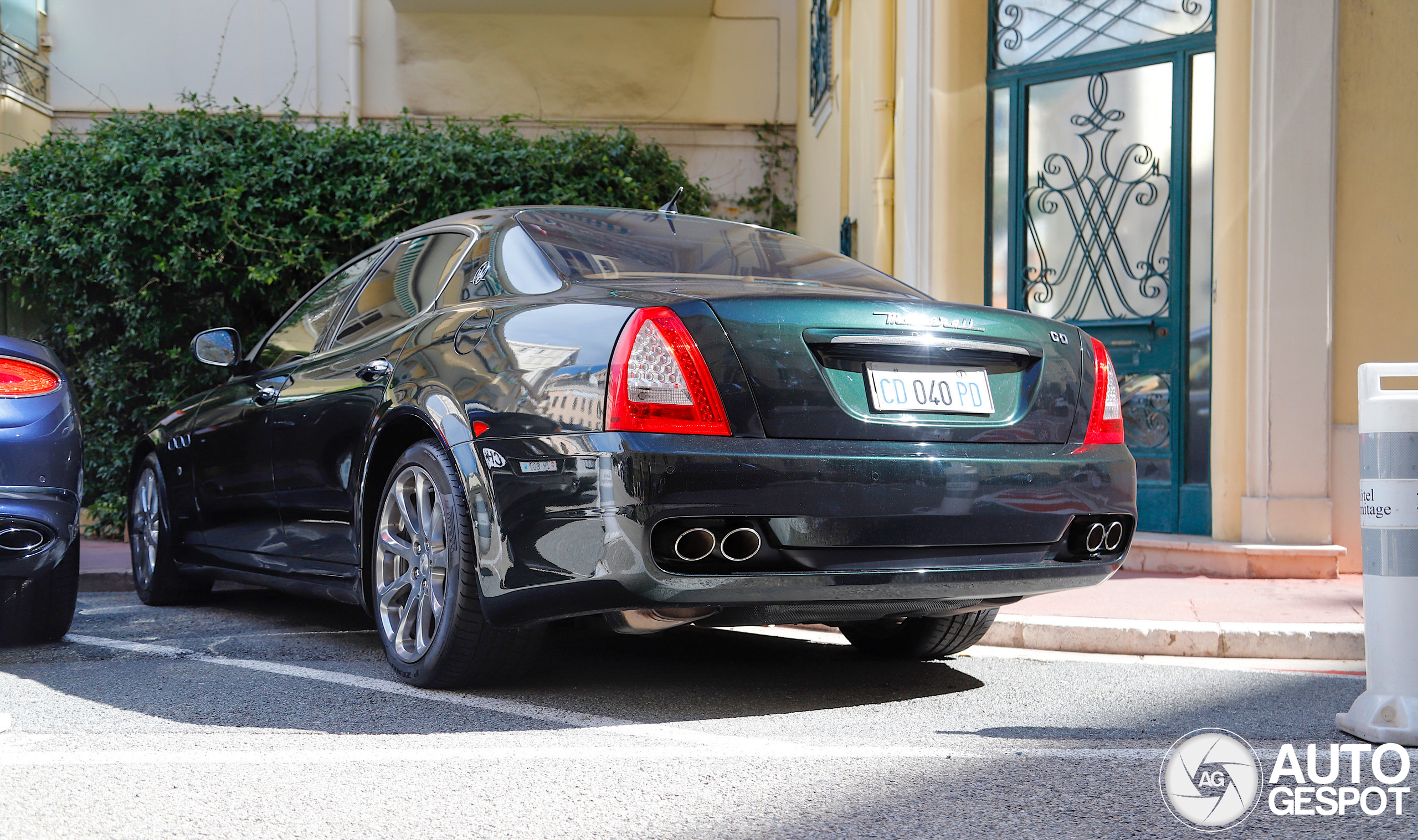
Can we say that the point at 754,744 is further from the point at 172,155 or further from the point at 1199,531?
the point at 172,155

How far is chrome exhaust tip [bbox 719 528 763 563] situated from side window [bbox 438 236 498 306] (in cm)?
117

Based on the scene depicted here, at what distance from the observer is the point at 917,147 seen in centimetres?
847

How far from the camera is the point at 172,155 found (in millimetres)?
9195

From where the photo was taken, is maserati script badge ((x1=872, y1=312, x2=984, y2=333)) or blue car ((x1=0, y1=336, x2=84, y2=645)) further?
blue car ((x1=0, y1=336, x2=84, y2=645))

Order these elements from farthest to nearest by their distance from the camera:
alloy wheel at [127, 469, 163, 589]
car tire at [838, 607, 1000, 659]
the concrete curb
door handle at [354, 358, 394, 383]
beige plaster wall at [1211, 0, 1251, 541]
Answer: beige plaster wall at [1211, 0, 1251, 541] → alloy wheel at [127, 469, 163, 589] → the concrete curb → car tire at [838, 607, 1000, 659] → door handle at [354, 358, 394, 383]

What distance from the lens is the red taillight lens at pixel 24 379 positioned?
4.38 metres

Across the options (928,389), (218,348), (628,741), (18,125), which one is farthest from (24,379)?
(18,125)

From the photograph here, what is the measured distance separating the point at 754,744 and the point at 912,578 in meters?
0.59

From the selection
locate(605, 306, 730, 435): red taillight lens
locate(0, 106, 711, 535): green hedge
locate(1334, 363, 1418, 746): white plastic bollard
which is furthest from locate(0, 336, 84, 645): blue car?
locate(0, 106, 711, 535): green hedge

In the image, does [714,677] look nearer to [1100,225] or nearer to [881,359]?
[881,359]

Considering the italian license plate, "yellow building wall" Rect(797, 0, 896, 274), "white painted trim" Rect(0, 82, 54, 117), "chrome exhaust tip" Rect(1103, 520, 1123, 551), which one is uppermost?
"white painted trim" Rect(0, 82, 54, 117)

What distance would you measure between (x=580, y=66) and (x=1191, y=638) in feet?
33.7

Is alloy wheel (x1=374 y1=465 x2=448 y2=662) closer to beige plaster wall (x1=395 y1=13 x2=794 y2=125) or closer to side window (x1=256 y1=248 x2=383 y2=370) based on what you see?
side window (x1=256 y1=248 x2=383 y2=370)

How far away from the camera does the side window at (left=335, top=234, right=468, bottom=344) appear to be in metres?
4.31
